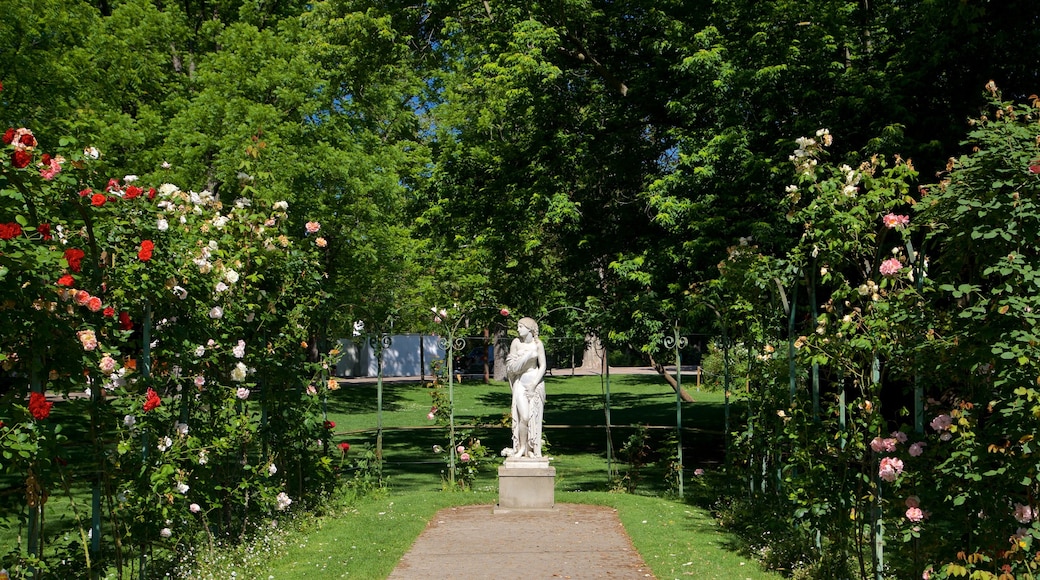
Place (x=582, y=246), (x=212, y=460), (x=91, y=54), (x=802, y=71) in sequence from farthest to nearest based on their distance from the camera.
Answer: (x=91, y=54) < (x=582, y=246) < (x=802, y=71) < (x=212, y=460)

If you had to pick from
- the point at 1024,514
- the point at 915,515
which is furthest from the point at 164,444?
the point at 1024,514

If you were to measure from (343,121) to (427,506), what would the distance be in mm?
13649

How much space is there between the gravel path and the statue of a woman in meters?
0.88

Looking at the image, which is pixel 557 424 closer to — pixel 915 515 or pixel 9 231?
pixel 915 515

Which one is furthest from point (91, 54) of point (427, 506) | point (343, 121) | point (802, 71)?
point (802, 71)

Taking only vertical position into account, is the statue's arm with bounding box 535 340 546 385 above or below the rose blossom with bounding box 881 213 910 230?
below

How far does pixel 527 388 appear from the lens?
11562 mm

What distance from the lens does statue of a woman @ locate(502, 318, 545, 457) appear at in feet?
37.6

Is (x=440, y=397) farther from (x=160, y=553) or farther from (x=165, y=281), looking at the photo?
(x=165, y=281)

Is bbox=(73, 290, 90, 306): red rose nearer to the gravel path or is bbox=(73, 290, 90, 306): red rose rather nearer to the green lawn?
the gravel path

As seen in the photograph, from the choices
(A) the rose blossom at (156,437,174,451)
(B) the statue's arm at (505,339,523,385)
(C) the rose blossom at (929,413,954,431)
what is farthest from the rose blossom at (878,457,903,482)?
(B) the statue's arm at (505,339,523,385)

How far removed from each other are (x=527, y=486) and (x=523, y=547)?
222 cm

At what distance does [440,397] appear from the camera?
1363 cm

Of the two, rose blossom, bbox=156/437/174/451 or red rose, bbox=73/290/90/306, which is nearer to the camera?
red rose, bbox=73/290/90/306
